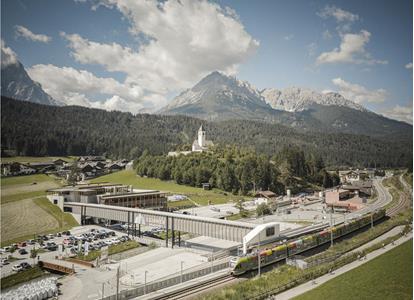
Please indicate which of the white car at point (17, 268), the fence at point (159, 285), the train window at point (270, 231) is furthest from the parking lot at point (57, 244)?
the train window at point (270, 231)

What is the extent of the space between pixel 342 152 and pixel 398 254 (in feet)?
500

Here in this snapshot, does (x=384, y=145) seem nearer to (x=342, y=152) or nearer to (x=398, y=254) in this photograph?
(x=342, y=152)

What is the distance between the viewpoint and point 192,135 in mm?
190625

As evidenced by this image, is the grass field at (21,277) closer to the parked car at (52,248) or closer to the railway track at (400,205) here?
the parked car at (52,248)

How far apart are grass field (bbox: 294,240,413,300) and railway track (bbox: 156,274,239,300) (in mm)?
5734

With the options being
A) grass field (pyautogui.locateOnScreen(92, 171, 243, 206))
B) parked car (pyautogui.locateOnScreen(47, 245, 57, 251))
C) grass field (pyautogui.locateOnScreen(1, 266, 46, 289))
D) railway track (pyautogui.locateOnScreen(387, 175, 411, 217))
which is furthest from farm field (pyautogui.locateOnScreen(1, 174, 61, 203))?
railway track (pyautogui.locateOnScreen(387, 175, 411, 217))

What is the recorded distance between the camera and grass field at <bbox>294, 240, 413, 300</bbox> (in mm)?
19250

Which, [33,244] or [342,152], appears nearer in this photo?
[33,244]

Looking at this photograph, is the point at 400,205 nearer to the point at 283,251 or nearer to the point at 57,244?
the point at 283,251

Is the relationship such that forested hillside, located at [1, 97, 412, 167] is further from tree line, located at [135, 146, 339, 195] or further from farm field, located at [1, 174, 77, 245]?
farm field, located at [1, 174, 77, 245]

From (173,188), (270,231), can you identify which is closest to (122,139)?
(173,188)

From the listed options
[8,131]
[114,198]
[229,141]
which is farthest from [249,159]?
[229,141]

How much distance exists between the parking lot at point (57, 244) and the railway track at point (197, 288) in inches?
726

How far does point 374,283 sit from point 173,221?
71.8 feet
